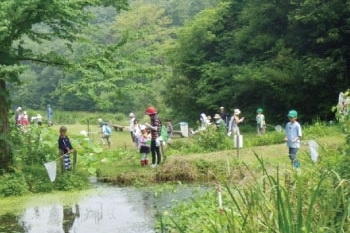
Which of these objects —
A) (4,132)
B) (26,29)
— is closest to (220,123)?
(4,132)

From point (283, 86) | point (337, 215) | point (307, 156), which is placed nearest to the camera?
point (337, 215)

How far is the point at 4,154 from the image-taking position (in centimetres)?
1363

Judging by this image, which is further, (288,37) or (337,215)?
(288,37)

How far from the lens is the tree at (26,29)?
38.0 feet

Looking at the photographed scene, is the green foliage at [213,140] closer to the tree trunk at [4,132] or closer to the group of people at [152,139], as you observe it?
the group of people at [152,139]

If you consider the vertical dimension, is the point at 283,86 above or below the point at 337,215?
above

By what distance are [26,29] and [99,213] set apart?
4838mm

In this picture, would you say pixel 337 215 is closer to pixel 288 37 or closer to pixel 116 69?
pixel 116 69

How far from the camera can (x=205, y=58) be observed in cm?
3825

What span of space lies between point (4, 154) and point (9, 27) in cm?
346

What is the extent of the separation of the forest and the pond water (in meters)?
2.37

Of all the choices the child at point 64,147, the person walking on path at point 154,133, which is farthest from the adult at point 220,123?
the child at point 64,147

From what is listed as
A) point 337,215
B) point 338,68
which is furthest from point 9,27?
point 338,68

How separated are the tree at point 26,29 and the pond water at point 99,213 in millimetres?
2650
